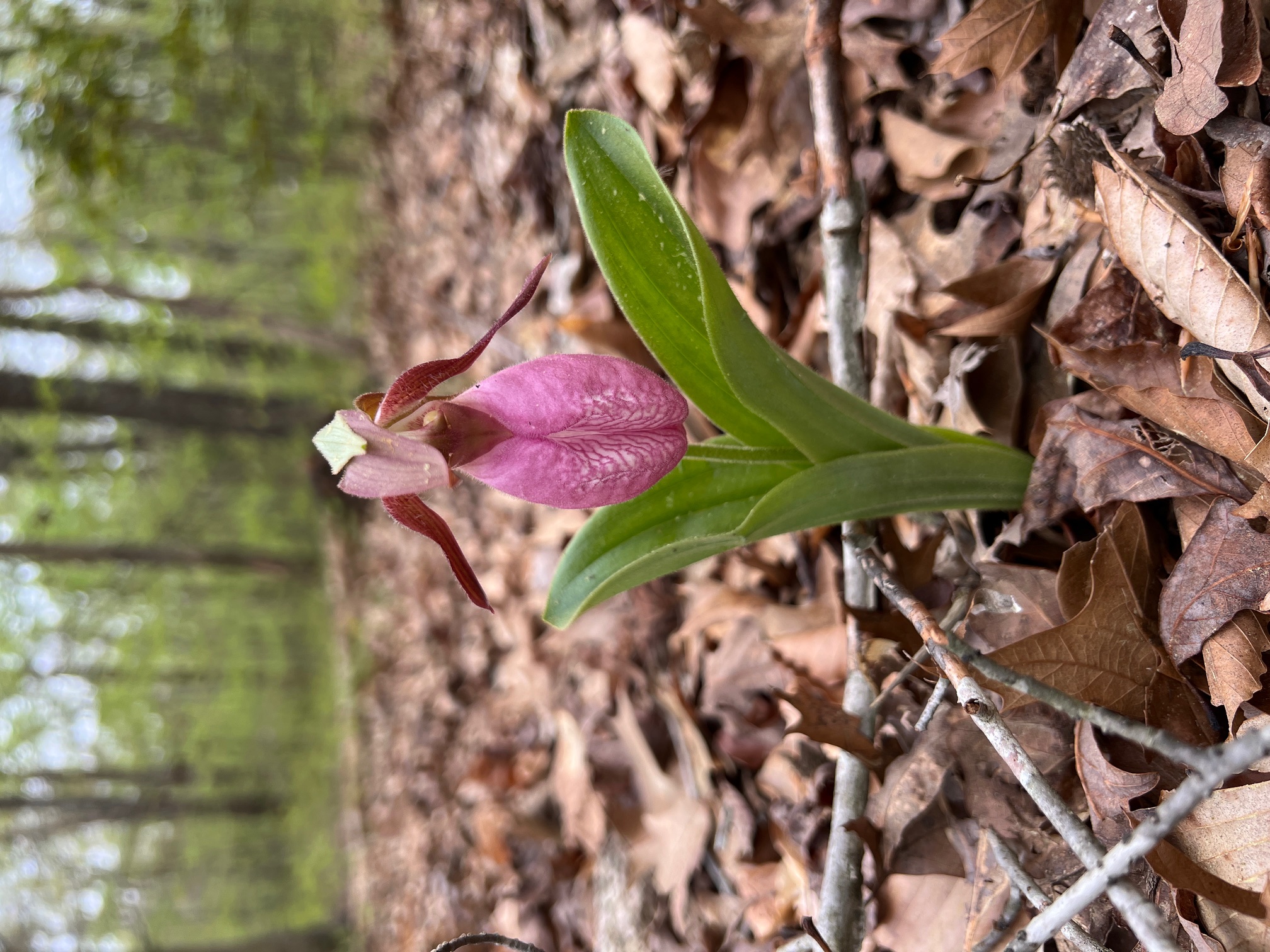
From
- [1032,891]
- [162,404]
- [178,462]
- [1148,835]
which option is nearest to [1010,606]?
[1032,891]

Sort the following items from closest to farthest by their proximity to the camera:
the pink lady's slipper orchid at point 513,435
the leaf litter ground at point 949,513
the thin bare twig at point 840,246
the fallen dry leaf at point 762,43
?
the pink lady's slipper orchid at point 513,435 → the leaf litter ground at point 949,513 → the thin bare twig at point 840,246 → the fallen dry leaf at point 762,43

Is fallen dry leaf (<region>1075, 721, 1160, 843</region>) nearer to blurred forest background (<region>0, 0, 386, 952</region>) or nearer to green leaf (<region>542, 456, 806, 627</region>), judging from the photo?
green leaf (<region>542, 456, 806, 627</region>)

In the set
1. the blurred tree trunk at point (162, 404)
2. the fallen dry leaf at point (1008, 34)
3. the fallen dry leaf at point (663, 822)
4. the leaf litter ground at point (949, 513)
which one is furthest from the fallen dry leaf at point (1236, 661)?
the blurred tree trunk at point (162, 404)

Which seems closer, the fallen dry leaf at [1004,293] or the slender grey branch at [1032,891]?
the slender grey branch at [1032,891]

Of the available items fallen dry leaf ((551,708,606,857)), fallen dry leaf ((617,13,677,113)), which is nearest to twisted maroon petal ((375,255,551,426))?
fallen dry leaf ((617,13,677,113))

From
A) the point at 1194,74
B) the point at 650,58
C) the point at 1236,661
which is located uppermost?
the point at 650,58

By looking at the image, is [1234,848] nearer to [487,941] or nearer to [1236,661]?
[1236,661]

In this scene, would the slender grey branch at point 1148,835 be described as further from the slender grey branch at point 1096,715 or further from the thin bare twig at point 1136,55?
the thin bare twig at point 1136,55
